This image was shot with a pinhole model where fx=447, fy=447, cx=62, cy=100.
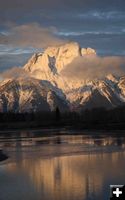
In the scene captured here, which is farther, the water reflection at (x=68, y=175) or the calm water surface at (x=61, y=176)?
the water reflection at (x=68, y=175)

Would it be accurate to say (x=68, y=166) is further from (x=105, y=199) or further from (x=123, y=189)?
(x=123, y=189)

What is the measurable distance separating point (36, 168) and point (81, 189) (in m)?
13.7

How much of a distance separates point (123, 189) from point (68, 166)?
3403cm

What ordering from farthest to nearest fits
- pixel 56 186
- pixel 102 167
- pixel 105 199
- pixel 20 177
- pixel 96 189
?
pixel 102 167 < pixel 20 177 < pixel 56 186 < pixel 96 189 < pixel 105 199

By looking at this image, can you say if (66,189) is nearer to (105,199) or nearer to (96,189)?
(96,189)

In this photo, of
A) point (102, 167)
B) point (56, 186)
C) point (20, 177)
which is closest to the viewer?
point (56, 186)

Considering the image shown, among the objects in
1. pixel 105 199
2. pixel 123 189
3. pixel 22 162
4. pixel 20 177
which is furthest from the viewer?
pixel 22 162

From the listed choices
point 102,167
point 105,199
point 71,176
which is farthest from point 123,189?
point 102,167

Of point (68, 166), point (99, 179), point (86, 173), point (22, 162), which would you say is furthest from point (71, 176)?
point (22, 162)

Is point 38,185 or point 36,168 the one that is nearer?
point 38,185

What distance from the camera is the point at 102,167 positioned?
44375mm

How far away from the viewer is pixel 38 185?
1407 inches

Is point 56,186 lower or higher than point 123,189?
lower

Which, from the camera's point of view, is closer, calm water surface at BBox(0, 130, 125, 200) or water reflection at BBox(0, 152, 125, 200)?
calm water surface at BBox(0, 130, 125, 200)
